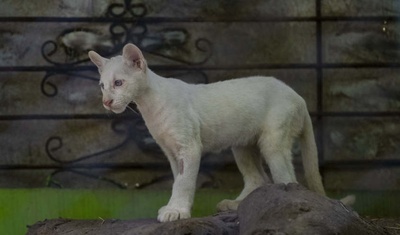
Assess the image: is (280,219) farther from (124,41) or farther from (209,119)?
(124,41)

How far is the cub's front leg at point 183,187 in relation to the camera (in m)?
4.12

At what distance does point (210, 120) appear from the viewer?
4484mm

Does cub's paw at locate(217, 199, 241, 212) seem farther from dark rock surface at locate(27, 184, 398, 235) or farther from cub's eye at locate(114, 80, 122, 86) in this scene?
cub's eye at locate(114, 80, 122, 86)

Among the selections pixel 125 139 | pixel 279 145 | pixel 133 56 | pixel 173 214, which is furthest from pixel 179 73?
pixel 173 214

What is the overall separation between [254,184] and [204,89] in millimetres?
622

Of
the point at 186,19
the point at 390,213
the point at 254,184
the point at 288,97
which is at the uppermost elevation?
the point at 186,19

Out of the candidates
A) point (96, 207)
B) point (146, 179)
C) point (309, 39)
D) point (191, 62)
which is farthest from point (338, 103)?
point (96, 207)

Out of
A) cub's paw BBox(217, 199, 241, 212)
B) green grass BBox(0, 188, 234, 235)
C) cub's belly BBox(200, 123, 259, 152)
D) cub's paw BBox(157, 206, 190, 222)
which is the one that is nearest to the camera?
cub's paw BBox(157, 206, 190, 222)

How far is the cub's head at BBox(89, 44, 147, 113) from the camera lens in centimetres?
412

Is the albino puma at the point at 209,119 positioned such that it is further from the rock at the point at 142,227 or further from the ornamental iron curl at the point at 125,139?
the ornamental iron curl at the point at 125,139

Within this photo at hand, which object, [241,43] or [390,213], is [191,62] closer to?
[241,43]

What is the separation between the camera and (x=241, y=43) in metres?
5.58

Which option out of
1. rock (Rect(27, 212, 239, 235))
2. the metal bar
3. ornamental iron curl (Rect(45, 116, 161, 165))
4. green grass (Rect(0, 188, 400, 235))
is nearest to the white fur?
rock (Rect(27, 212, 239, 235))

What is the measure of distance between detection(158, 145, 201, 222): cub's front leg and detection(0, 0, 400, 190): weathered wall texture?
1.30 meters
